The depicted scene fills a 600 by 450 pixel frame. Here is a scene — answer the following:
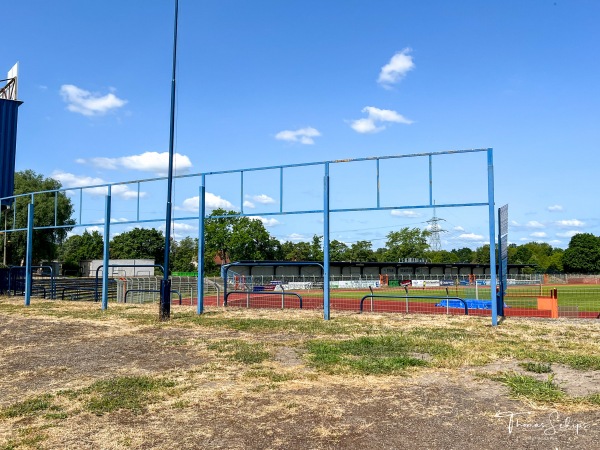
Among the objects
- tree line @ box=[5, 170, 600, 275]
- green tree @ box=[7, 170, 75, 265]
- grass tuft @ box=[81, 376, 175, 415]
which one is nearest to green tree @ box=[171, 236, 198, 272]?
tree line @ box=[5, 170, 600, 275]

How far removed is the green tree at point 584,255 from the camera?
115m

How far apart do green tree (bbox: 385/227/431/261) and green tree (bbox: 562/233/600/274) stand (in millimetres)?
35300

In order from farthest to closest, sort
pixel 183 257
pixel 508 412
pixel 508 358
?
pixel 183 257 < pixel 508 358 < pixel 508 412

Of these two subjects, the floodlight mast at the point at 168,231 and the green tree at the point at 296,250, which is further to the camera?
the green tree at the point at 296,250

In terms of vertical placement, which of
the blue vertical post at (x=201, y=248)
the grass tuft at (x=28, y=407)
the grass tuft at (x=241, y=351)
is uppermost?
the blue vertical post at (x=201, y=248)

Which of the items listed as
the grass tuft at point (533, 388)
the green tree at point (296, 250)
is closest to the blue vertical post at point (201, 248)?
the grass tuft at point (533, 388)

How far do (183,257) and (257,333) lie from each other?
94.5 m

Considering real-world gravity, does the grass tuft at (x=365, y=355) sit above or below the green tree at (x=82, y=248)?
below

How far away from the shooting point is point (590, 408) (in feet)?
17.0

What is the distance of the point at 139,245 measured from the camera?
4013 inches

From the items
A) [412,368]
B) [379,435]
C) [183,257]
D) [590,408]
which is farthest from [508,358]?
[183,257]

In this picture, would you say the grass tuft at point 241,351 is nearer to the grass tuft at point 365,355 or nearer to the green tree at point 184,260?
the grass tuft at point 365,355

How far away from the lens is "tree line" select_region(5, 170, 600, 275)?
6016cm

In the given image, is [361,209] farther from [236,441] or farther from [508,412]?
[236,441]
